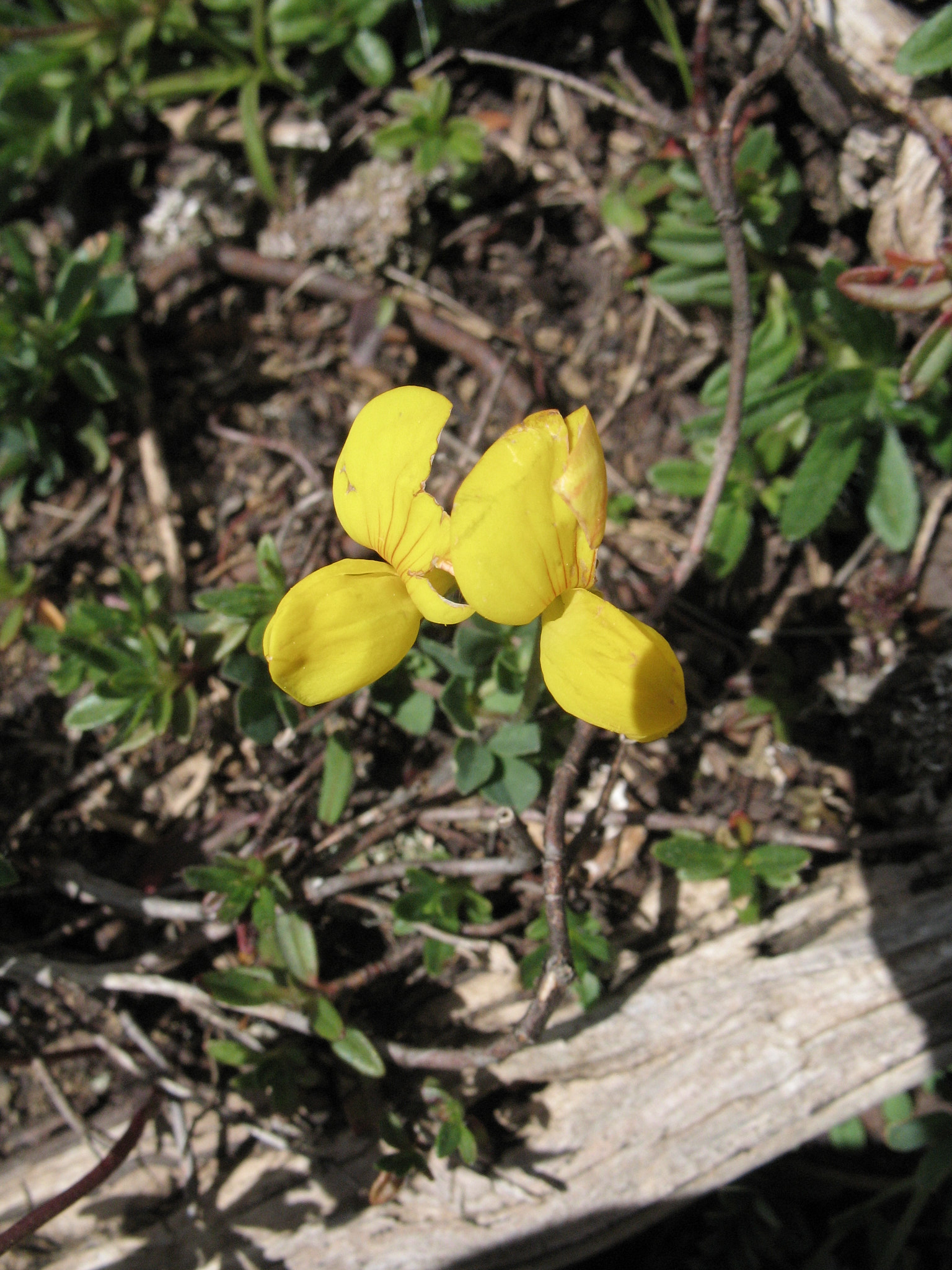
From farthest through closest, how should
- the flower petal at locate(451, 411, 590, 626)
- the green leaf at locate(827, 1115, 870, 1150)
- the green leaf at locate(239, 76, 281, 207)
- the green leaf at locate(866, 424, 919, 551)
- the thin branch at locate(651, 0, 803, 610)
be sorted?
the green leaf at locate(239, 76, 281, 207) → the green leaf at locate(827, 1115, 870, 1150) → the green leaf at locate(866, 424, 919, 551) → the thin branch at locate(651, 0, 803, 610) → the flower petal at locate(451, 411, 590, 626)

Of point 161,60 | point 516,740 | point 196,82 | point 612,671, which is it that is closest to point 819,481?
point 516,740

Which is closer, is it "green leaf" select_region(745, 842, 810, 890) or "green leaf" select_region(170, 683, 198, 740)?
"green leaf" select_region(745, 842, 810, 890)

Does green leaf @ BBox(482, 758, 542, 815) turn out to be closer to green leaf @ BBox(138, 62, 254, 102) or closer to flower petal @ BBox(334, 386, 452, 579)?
flower petal @ BBox(334, 386, 452, 579)

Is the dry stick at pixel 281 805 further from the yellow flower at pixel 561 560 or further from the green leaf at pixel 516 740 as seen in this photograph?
the yellow flower at pixel 561 560

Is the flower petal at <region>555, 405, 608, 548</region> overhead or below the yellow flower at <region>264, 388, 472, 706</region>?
overhead

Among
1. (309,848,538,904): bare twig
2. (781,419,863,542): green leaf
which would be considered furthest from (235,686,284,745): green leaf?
(781,419,863,542): green leaf

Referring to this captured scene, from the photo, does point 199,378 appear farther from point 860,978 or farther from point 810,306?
point 860,978

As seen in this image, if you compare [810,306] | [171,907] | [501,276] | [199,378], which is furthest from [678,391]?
[171,907]

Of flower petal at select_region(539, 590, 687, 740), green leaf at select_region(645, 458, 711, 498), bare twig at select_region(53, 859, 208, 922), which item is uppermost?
flower petal at select_region(539, 590, 687, 740)

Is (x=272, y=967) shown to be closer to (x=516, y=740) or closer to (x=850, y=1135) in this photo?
(x=516, y=740)
